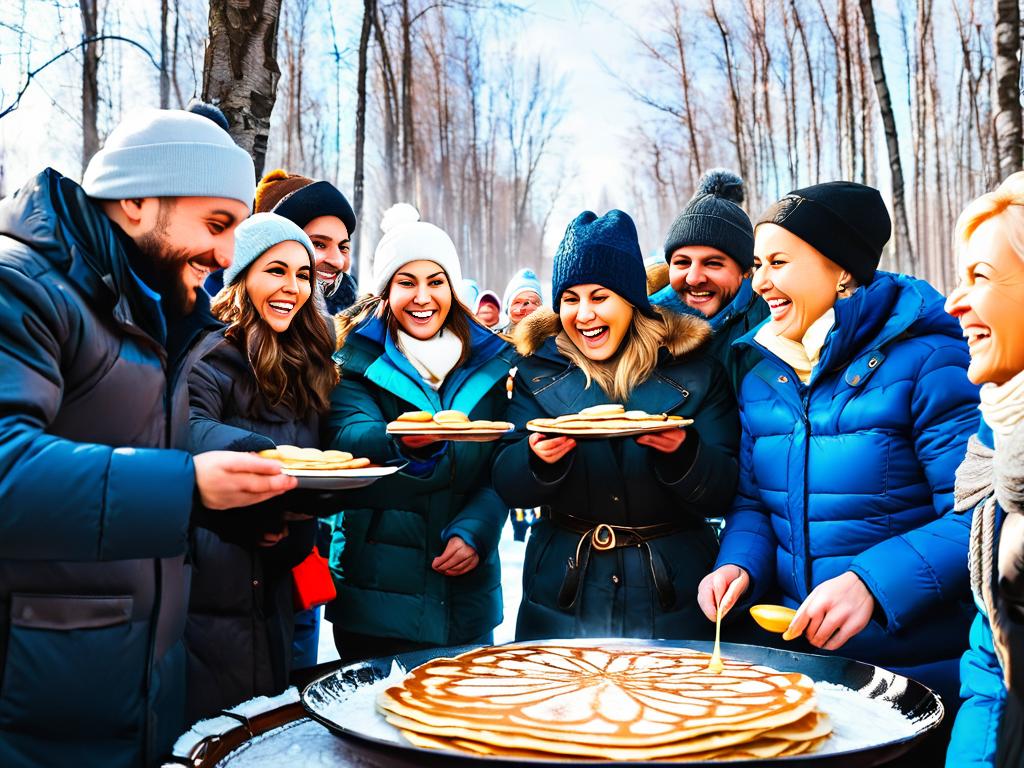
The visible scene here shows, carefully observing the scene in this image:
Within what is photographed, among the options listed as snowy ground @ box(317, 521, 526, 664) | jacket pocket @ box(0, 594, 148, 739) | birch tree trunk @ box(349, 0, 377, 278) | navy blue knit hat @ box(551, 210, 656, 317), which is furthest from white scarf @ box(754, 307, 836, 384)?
birch tree trunk @ box(349, 0, 377, 278)

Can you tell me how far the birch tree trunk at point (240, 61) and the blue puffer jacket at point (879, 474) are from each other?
3.61 m

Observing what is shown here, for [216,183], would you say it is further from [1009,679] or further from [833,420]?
[1009,679]

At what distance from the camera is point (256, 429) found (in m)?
2.46

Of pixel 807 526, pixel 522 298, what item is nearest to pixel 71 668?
pixel 807 526

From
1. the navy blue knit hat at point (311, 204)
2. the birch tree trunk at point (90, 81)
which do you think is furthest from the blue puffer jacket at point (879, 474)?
the birch tree trunk at point (90, 81)

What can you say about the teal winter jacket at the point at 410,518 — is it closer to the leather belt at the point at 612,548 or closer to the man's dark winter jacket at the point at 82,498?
the leather belt at the point at 612,548

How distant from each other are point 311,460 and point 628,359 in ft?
4.01

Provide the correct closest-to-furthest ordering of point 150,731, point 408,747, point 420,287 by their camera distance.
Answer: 1. point 408,747
2. point 150,731
3. point 420,287

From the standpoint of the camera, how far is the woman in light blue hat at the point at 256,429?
1979 mm

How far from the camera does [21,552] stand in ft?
4.21

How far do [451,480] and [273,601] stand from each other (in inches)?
29.3

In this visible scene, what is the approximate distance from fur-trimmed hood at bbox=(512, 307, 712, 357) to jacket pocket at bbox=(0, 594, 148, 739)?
1.54 m

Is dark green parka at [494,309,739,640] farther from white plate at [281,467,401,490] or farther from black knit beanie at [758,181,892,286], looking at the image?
white plate at [281,467,401,490]

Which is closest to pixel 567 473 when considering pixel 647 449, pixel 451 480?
pixel 647 449
